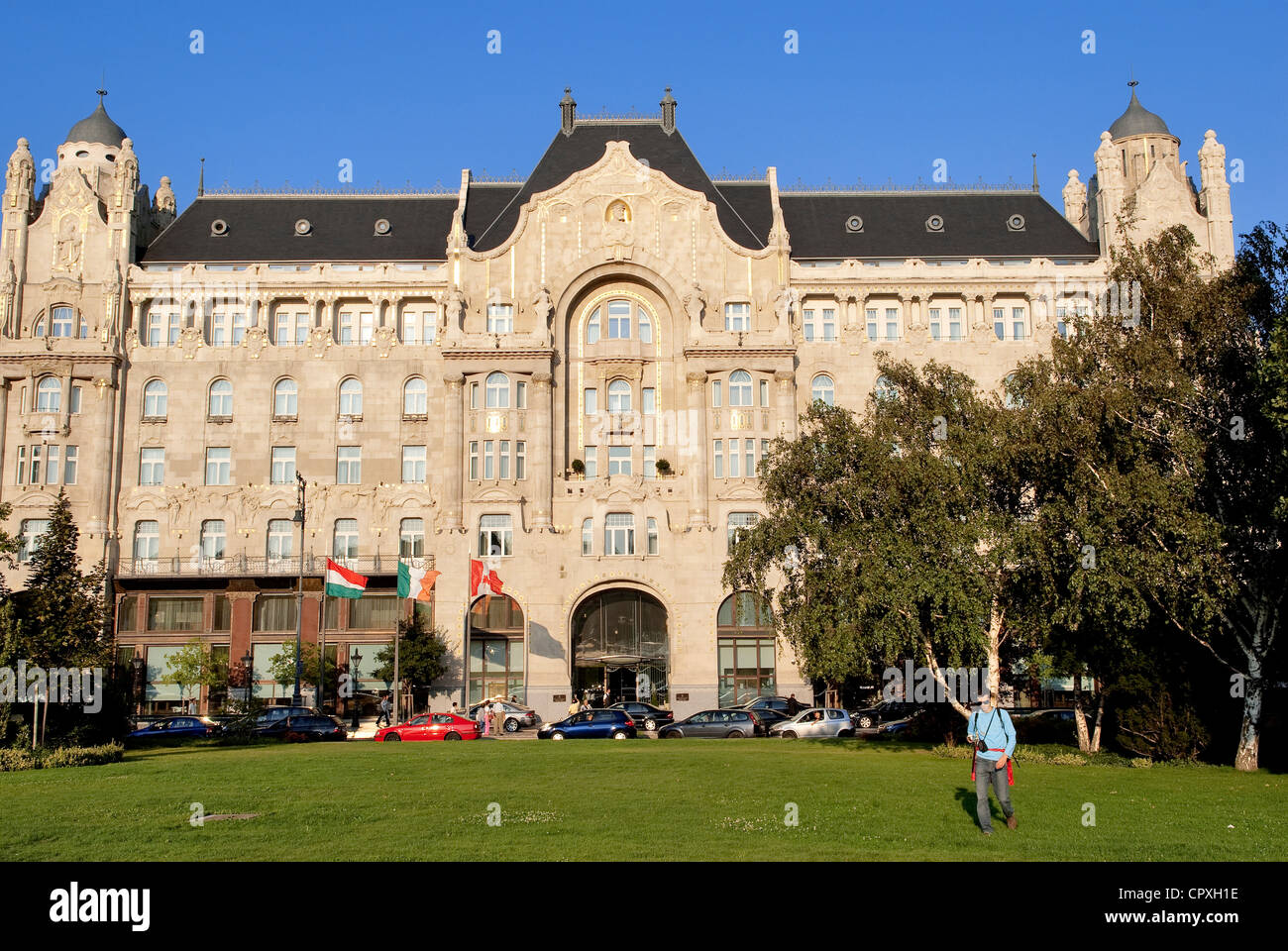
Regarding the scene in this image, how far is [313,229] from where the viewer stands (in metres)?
78.6

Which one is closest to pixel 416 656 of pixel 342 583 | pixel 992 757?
pixel 342 583

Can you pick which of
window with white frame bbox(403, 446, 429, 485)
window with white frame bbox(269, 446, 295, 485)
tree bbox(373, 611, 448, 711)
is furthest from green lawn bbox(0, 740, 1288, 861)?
window with white frame bbox(269, 446, 295, 485)

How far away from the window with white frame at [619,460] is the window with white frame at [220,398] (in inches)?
902

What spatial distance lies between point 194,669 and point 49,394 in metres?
19.8

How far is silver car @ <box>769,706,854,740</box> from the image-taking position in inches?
1938

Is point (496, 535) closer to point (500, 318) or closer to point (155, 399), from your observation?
point (500, 318)

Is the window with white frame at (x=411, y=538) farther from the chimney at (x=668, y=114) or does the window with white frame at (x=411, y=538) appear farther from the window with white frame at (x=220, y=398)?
the chimney at (x=668, y=114)

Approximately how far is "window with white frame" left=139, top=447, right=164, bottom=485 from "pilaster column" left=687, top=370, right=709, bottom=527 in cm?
3125

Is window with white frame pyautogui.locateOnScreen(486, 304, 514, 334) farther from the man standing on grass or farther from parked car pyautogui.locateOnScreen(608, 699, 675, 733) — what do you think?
the man standing on grass

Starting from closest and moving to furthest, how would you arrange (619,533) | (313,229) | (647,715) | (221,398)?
(647,715) < (619,533) < (221,398) < (313,229)

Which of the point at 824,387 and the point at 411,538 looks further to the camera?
the point at 824,387

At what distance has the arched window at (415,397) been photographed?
72.6 meters
